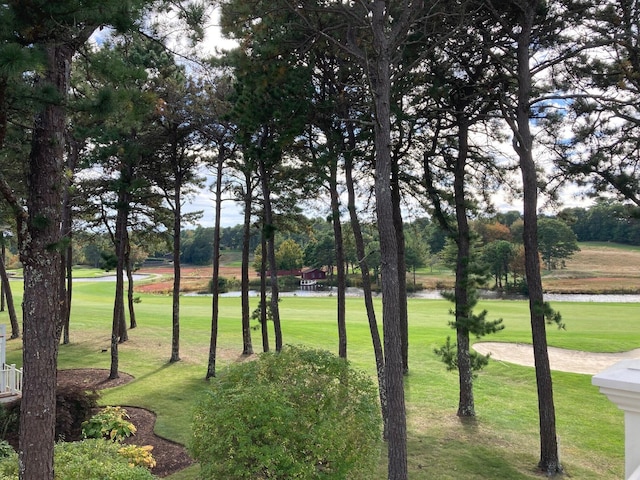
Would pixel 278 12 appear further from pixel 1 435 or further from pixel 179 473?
pixel 1 435

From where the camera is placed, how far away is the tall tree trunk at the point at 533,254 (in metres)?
8.62

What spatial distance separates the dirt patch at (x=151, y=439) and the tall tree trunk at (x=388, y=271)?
4518mm

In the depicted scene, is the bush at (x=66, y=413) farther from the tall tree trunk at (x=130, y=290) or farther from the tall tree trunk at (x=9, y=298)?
the tall tree trunk at (x=9, y=298)

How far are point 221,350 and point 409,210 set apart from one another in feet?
34.6

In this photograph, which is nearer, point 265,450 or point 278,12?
point 265,450

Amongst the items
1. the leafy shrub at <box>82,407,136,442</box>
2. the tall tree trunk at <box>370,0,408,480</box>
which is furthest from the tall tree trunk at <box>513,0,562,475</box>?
the leafy shrub at <box>82,407,136,442</box>

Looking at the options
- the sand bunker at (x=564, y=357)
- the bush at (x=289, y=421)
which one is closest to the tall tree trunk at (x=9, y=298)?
the bush at (x=289, y=421)

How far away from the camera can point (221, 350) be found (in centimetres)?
1916

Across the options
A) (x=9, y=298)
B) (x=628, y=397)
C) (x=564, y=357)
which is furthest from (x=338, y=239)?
(x=9, y=298)

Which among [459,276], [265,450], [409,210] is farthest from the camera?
[409,210]

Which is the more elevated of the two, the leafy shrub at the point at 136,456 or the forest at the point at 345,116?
the forest at the point at 345,116

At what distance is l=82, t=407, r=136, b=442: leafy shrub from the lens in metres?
9.12

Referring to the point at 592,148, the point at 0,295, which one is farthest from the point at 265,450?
the point at 0,295

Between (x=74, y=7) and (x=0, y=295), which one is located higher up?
(x=74, y=7)
